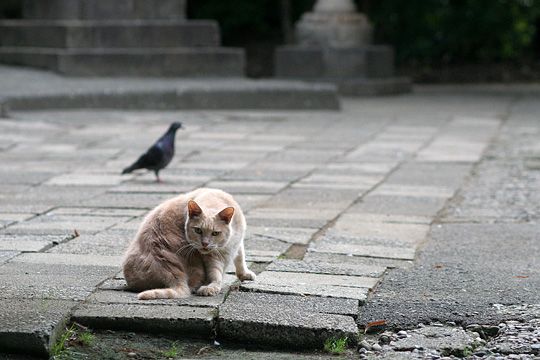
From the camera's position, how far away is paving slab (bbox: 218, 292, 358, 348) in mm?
4398

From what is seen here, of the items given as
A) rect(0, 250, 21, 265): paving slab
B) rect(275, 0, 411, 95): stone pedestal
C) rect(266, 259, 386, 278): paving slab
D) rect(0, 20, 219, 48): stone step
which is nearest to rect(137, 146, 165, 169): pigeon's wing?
rect(0, 250, 21, 265): paving slab

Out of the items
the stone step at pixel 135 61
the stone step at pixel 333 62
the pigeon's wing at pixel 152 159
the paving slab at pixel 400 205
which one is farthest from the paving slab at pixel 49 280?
the stone step at pixel 333 62

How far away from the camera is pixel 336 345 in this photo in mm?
4371

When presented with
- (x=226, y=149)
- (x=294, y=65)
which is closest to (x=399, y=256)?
(x=226, y=149)

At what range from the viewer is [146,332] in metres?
4.46

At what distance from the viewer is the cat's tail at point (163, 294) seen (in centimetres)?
471

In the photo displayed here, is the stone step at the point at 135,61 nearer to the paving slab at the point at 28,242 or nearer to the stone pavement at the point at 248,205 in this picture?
the stone pavement at the point at 248,205

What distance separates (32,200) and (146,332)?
3.46m

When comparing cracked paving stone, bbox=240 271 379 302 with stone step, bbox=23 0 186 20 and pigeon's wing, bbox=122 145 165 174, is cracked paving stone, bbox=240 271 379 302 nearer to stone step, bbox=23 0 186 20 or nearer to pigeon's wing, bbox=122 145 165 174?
pigeon's wing, bbox=122 145 165 174

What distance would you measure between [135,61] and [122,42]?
17.2 inches

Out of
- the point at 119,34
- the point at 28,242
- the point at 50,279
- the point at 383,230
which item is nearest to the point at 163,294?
the point at 50,279

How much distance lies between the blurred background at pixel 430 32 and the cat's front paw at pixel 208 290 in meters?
15.9

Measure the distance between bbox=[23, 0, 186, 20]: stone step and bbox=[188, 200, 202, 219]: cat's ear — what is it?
11960mm

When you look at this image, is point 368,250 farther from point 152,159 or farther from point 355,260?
point 152,159
